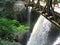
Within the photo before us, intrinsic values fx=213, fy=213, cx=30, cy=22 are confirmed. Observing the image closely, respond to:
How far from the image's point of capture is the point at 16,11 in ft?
26.7

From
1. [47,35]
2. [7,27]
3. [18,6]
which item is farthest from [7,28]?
[18,6]

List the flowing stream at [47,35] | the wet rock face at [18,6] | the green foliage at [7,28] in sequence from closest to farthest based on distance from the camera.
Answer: the green foliage at [7,28] → the flowing stream at [47,35] → the wet rock face at [18,6]

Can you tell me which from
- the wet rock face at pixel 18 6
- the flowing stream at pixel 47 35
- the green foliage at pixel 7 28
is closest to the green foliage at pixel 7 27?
the green foliage at pixel 7 28

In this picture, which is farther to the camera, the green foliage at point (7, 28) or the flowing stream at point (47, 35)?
the flowing stream at point (47, 35)

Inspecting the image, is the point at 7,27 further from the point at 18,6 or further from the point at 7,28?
the point at 18,6

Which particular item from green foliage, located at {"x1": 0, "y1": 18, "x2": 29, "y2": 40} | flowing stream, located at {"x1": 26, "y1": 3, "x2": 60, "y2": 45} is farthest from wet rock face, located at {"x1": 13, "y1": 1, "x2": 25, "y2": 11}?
green foliage, located at {"x1": 0, "y1": 18, "x2": 29, "y2": 40}

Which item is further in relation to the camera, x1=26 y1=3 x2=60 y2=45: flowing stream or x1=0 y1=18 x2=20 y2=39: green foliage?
x1=26 y1=3 x2=60 y2=45: flowing stream

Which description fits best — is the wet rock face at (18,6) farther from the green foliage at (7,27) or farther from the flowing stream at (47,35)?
the green foliage at (7,27)

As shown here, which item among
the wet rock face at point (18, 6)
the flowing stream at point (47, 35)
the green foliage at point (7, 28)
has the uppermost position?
the green foliage at point (7, 28)

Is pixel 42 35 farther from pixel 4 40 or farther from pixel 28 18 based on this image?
pixel 4 40

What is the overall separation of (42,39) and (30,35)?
1714 millimetres

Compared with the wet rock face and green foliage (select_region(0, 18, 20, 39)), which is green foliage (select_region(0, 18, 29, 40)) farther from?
the wet rock face

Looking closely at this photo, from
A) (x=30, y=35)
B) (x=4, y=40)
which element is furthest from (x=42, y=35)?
(x=4, y=40)

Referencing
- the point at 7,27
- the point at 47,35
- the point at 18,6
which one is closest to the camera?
the point at 7,27
